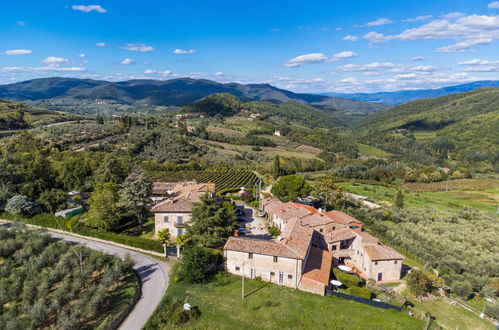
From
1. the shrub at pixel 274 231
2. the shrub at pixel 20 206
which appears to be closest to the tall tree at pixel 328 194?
the shrub at pixel 274 231

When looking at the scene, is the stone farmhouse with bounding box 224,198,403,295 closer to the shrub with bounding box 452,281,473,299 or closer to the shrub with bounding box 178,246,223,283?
the shrub with bounding box 178,246,223,283

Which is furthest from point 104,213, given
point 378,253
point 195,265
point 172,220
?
point 378,253

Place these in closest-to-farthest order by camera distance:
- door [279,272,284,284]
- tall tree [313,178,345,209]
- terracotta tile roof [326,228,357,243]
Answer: door [279,272,284,284]
terracotta tile roof [326,228,357,243]
tall tree [313,178,345,209]

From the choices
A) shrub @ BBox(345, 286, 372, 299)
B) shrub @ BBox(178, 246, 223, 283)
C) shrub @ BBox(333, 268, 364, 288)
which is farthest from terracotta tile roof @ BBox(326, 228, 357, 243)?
shrub @ BBox(178, 246, 223, 283)

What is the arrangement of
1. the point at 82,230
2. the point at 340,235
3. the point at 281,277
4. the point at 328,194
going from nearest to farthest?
the point at 281,277, the point at 340,235, the point at 82,230, the point at 328,194

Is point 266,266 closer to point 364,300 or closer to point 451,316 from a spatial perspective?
point 364,300
